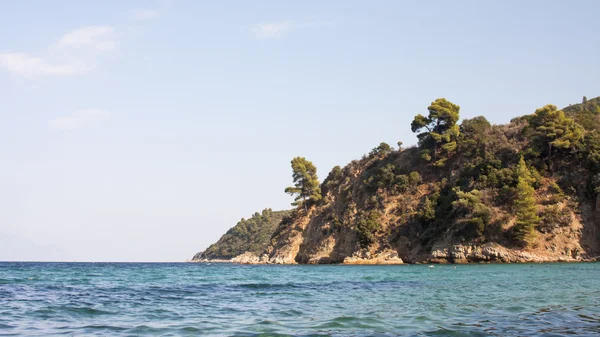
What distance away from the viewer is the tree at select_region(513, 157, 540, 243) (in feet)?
197

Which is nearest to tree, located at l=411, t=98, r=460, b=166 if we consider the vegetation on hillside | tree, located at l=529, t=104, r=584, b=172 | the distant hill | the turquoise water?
the vegetation on hillside

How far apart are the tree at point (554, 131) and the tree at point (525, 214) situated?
31.5ft

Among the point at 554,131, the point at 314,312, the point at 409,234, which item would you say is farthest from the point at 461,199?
the point at 314,312

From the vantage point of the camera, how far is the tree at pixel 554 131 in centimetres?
6831

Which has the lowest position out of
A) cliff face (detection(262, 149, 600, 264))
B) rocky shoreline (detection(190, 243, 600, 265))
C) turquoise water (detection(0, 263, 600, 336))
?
turquoise water (detection(0, 263, 600, 336))

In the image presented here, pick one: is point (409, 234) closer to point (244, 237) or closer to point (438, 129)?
point (438, 129)

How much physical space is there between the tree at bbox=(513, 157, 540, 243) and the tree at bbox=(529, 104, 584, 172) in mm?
9610

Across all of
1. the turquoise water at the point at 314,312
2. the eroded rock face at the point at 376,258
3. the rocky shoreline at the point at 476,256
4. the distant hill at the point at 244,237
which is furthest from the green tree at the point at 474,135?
the distant hill at the point at 244,237

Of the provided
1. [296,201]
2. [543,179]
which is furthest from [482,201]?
[296,201]

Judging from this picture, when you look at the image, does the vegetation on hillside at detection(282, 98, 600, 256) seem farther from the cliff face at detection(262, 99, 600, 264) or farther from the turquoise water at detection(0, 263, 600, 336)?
the turquoise water at detection(0, 263, 600, 336)

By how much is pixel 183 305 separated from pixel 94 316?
3.99 meters

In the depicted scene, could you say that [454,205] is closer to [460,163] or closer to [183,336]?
[460,163]

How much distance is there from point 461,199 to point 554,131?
15455 mm

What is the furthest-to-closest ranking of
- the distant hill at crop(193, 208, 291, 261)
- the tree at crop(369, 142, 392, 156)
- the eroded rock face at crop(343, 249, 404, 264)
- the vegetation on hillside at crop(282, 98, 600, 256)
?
the distant hill at crop(193, 208, 291, 261) → the tree at crop(369, 142, 392, 156) → the eroded rock face at crop(343, 249, 404, 264) → the vegetation on hillside at crop(282, 98, 600, 256)
